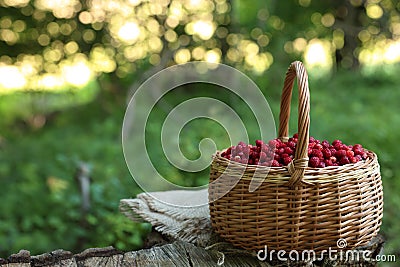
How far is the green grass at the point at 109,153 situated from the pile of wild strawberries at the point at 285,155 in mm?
882

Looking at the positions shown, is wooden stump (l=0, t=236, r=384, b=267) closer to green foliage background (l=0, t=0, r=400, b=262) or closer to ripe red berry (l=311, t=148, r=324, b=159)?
ripe red berry (l=311, t=148, r=324, b=159)

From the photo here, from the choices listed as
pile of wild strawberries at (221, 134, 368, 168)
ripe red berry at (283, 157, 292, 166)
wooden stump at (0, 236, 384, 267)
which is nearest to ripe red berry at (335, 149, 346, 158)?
pile of wild strawberries at (221, 134, 368, 168)

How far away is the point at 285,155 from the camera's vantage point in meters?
1.24

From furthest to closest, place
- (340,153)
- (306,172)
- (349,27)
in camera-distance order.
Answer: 1. (349,27)
2. (340,153)
3. (306,172)

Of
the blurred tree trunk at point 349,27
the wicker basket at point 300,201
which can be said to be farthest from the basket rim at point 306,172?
the blurred tree trunk at point 349,27

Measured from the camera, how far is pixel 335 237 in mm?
1224

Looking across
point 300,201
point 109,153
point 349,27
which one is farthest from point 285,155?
point 349,27

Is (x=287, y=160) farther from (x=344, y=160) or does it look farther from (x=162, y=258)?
(x=162, y=258)

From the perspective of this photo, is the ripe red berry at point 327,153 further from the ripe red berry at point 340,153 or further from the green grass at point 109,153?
the green grass at point 109,153

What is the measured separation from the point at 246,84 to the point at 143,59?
3.22ft

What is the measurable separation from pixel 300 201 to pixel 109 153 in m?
2.88

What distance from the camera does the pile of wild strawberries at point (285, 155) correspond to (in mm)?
1223

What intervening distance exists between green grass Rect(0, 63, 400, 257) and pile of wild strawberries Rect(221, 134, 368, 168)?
88 centimetres

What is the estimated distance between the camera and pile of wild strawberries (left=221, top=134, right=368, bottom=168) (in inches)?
48.1
